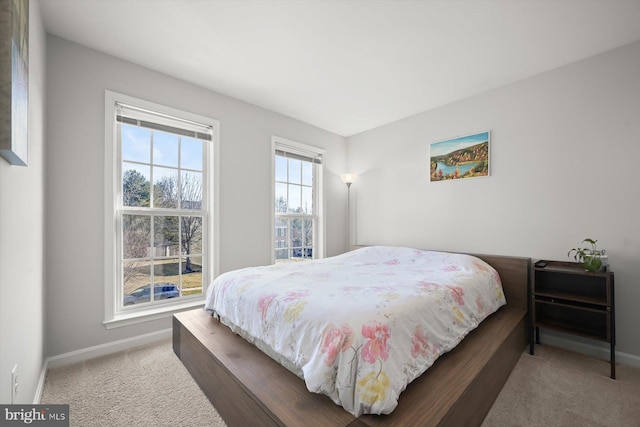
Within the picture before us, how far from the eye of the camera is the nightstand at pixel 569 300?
2131mm

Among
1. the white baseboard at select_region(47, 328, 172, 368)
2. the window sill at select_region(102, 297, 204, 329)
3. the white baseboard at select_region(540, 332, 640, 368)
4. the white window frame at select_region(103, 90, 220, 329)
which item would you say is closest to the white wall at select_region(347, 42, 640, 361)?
the white baseboard at select_region(540, 332, 640, 368)

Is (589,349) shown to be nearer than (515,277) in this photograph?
Yes

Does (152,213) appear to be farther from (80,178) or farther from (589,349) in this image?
(589,349)

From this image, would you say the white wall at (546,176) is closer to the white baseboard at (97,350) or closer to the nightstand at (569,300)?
the nightstand at (569,300)

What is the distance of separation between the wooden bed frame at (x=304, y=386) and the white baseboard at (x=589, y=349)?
58 centimetres

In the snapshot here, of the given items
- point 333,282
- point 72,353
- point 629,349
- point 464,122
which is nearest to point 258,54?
point 333,282

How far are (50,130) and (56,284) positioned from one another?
1192mm

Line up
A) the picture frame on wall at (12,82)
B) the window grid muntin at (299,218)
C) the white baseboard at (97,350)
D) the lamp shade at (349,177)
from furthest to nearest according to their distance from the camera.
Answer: the lamp shade at (349,177) < the window grid muntin at (299,218) < the white baseboard at (97,350) < the picture frame on wall at (12,82)

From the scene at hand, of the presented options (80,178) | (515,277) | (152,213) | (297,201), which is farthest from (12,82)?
(515,277)

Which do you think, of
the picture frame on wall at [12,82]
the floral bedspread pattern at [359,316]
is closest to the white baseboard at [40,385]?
the floral bedspread pattern at [359,316]

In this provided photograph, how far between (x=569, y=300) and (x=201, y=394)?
2.83 meters

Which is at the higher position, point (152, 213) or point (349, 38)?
point (349, 38)

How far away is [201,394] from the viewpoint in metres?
1.76

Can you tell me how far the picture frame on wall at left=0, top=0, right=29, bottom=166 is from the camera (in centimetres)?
94
